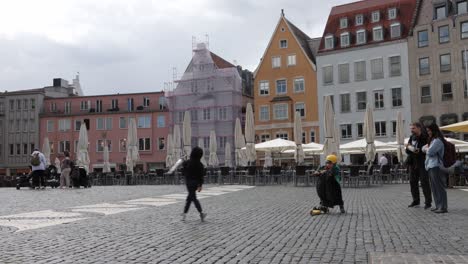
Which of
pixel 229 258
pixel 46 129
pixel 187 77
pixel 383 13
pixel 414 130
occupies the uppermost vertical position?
pixel 383 13

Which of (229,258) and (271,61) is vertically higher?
(271,61)

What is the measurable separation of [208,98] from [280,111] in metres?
10.5

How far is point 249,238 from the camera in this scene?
8312mm

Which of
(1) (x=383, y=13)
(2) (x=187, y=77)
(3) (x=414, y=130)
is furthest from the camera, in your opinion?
(2) (x=187, y=77)

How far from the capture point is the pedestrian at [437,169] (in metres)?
11.7

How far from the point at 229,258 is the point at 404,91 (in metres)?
50.6

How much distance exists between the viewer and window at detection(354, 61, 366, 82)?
2229 inches

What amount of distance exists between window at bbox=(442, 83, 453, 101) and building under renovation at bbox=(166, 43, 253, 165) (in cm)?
2457

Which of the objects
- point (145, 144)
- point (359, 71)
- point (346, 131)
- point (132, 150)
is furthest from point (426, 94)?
point (145, 144)

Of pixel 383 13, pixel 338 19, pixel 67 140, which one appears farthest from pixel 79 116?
pixel 383 13

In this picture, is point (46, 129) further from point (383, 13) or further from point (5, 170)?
point (383, 13)

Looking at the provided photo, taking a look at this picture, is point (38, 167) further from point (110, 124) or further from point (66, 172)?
point (110, 124)

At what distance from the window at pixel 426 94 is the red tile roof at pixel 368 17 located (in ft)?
19.3

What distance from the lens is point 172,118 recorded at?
69.5m
